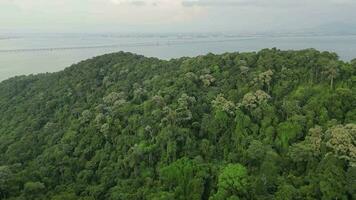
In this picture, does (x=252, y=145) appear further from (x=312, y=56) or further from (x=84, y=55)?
(x=84, y=55)

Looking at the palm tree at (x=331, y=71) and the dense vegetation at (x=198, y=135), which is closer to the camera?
the dense vegetation at (x=198, y=135)

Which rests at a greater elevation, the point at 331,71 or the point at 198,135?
the point at 331,71

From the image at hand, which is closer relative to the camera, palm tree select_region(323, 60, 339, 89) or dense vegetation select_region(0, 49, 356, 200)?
dense vegetation select_region(0, 49, 356, 200)

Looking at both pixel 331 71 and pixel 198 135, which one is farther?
pixel 331 71

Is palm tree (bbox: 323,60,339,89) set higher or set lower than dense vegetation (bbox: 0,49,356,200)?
higher

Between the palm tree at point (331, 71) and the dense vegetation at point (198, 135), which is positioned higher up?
the palm tree at point (331, 71)

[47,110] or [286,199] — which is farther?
[47,110]

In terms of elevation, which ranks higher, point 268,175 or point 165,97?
point 165,97

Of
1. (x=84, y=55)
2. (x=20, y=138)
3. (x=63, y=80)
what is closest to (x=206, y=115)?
(x=20, y=138)
